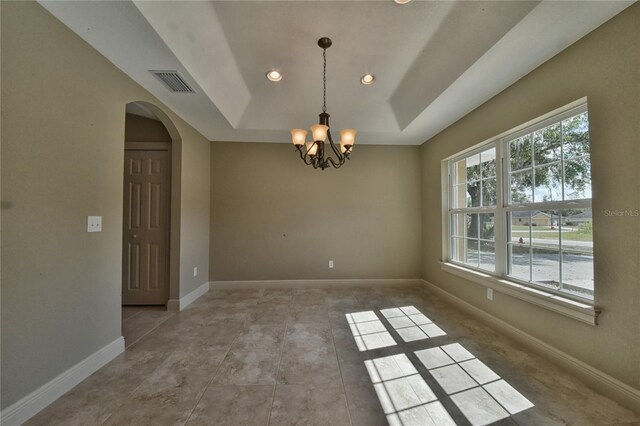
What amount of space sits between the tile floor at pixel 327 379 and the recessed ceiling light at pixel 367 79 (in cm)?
276

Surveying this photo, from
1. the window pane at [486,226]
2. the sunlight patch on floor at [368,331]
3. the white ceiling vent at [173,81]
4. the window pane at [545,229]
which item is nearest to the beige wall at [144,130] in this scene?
the white ceiling vent at [173,81]

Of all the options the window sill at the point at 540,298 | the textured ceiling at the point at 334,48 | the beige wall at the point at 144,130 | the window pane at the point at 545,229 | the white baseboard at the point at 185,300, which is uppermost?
the textured ceiling at the point at 334,48

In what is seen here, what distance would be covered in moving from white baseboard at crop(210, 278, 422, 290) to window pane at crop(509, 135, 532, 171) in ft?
7.88

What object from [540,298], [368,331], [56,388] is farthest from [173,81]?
[540,298]

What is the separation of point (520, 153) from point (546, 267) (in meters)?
1.10

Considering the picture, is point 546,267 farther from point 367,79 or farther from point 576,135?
point 367,79

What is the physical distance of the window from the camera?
1895 mm

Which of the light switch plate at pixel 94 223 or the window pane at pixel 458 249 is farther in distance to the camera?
the window pane at pixel 458 249

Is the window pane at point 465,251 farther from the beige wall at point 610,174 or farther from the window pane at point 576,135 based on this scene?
the window pane at point 576,135

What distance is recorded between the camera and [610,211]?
164 cm

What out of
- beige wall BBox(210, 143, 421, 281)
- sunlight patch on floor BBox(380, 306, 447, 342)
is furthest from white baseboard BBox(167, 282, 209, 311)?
sunlight patch on floor BBox(380, 306, 447, 342)

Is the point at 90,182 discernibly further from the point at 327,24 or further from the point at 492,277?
the point at 492,277

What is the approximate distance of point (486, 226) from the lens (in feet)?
9.62

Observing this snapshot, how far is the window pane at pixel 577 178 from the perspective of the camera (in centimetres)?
185
